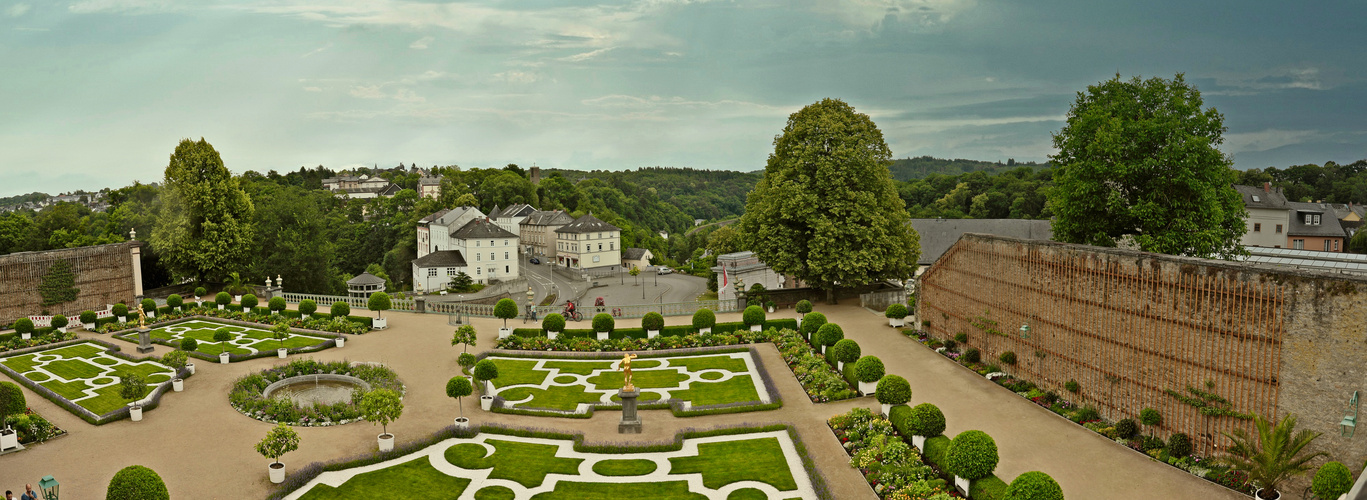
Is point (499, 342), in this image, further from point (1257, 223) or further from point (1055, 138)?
point (1257, 223)

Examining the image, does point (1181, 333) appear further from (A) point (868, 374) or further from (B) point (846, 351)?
(B) point (846, 351)

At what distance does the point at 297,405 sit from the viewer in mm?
26875

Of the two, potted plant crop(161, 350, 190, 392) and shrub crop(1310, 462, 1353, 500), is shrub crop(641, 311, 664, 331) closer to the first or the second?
potted plant crop(161, 350, 190, 392)

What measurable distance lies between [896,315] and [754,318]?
24.8 ft

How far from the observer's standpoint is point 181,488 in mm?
19938

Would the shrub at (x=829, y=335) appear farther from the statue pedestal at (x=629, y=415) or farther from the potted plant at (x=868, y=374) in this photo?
the statue pedestal at (x=629, y=415)

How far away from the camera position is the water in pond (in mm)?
28797

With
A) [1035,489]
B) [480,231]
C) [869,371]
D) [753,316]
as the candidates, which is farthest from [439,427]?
[480,231]

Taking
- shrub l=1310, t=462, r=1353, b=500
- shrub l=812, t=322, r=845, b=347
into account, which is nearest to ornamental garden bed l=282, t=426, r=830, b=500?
shrub l=812, t=322, r=845, b=347

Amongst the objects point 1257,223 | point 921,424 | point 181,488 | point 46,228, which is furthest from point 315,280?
point 1257,223

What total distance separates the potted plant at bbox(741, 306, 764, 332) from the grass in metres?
19.7

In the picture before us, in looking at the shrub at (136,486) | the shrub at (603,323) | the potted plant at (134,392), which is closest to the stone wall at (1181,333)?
the shrub at (603,323)

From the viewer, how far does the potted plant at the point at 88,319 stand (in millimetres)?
41062

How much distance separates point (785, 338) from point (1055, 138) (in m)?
14.9
